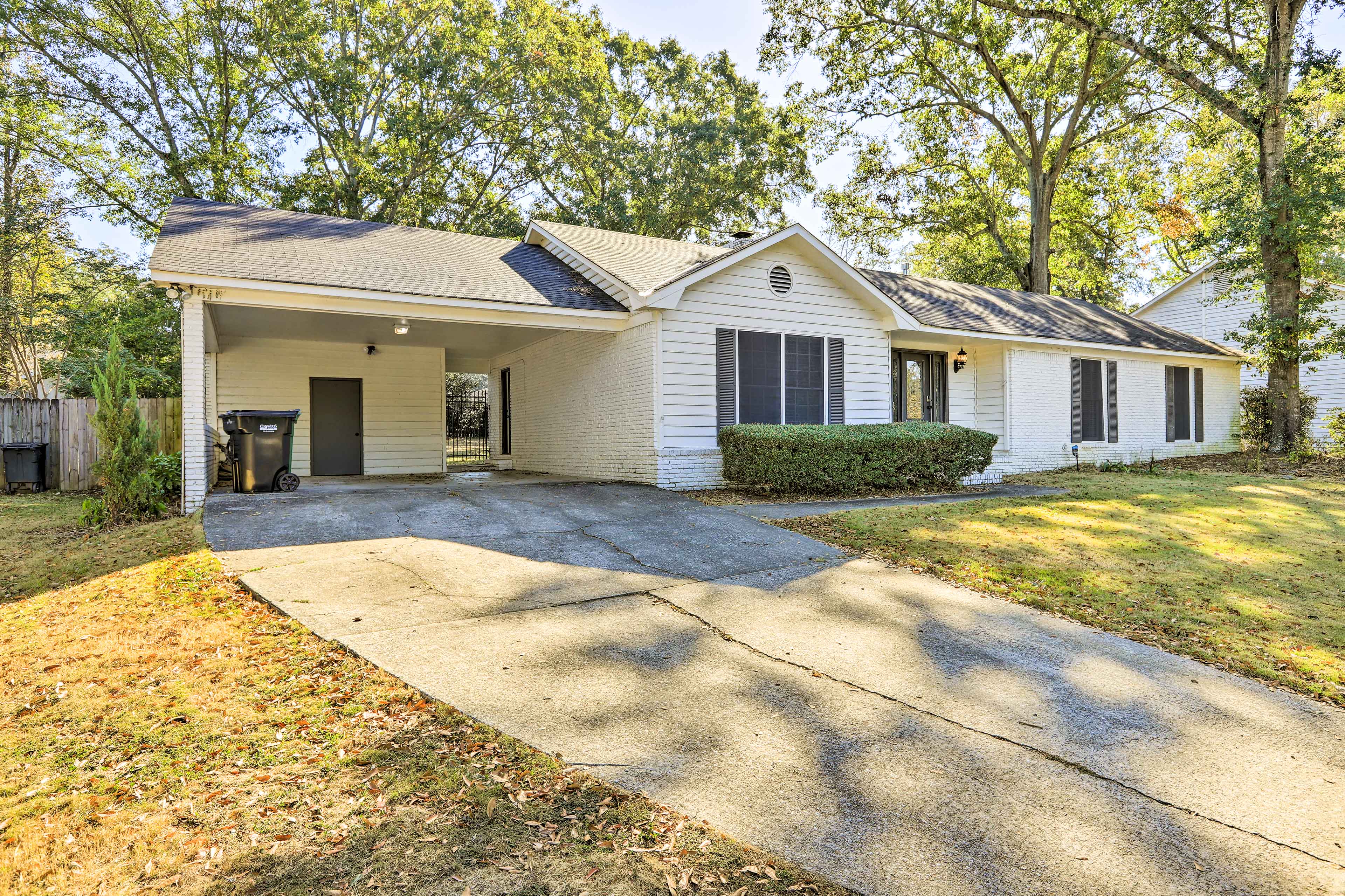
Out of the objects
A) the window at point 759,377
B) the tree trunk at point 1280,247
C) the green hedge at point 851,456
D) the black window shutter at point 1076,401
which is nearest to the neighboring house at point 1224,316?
the tree trunk at point 1280,247

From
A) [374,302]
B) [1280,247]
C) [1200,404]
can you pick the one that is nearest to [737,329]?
[374,302]

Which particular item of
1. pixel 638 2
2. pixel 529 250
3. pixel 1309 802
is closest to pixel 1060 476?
pixel 529 250

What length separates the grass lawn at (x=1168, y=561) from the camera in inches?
191

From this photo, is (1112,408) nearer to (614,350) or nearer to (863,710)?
(614,350)

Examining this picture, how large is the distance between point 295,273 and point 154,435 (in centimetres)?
261

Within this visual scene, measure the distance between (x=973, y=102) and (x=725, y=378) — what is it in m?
19.2

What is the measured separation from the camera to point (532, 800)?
8.87ft

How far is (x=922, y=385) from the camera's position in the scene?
15.2 meters

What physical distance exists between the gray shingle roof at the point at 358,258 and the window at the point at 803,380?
3.00 m

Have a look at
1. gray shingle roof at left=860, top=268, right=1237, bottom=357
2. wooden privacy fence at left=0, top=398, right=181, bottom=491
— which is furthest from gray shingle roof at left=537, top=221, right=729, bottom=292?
wooden privacy fence at left=0, top=398, right=181, bottom=491

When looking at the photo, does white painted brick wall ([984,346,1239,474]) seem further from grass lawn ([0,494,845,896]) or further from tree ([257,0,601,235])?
tree ([257,0,601,235])

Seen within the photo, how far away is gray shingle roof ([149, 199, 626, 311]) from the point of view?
9.09m

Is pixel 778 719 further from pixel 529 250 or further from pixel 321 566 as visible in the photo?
pixel 529 250

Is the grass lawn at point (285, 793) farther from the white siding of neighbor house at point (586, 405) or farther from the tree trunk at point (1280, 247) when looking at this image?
the tree trunk at point (1280, 247)
